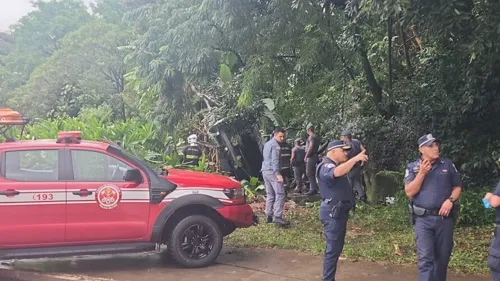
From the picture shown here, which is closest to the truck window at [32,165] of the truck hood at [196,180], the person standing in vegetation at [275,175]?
the truck hood at [196,180]

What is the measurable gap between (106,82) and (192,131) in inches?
527

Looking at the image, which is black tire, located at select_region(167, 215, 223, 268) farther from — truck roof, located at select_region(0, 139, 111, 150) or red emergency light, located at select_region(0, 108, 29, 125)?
red emergency light, located at select_region(0, 108, 29, 125)

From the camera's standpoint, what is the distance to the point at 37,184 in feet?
20.9

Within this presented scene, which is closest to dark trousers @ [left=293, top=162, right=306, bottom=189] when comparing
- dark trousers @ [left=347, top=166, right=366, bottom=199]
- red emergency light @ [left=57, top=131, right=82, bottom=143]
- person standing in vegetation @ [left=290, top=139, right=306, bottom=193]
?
person standing in vegetation @ [left=290, top=139, right=306, bottom=193]

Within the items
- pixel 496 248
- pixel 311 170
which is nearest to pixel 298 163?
pixel 311 170

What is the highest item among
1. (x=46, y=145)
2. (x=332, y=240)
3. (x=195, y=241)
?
(x=46, y=145)

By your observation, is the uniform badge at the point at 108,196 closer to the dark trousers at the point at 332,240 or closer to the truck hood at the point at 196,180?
the truck hood at the point at 196,180

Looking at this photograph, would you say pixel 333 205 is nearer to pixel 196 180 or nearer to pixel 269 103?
pixel 196 180

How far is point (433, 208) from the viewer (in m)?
5.14

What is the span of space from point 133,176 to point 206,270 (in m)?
1.46

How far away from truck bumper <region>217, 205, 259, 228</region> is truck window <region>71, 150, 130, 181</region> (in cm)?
132

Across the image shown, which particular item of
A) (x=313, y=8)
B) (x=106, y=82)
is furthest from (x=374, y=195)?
(x=106, y=82)

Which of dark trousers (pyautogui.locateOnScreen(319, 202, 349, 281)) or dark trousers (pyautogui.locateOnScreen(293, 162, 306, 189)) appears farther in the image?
dark trousers (pyautogui.locateOnScreen(293, 162, 306, 189))

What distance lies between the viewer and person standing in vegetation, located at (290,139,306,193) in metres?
13.1
